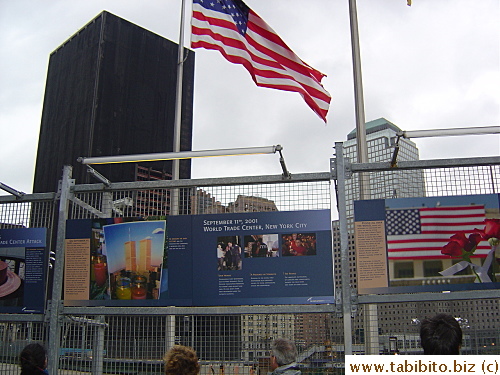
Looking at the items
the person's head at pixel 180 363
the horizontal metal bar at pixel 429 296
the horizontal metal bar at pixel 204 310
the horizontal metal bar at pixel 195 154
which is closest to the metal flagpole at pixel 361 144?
the horizontal metal bar at pixel 429 296

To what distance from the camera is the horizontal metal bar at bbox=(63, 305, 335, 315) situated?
659 cm

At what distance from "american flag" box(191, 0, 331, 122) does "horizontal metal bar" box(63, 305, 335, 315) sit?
3.82m

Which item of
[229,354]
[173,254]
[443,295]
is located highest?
[173,254]

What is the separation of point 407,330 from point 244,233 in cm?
213

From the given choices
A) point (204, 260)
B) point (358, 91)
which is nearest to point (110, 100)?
point (358, 91)

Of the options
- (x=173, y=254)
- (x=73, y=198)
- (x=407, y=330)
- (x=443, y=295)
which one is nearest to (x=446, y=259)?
(x=443, y=295)

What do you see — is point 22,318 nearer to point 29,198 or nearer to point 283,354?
point 29,198

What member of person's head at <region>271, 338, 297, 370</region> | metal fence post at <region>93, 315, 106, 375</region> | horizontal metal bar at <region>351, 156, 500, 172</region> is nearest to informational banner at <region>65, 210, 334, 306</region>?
metal fence post at <region>93, 315, 106, 375</region>

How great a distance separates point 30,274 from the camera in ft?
25.5

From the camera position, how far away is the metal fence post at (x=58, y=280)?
23.2ft

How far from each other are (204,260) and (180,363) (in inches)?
117

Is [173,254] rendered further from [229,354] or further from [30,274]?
[30,274]

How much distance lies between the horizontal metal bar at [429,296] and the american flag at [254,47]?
12.4 feet

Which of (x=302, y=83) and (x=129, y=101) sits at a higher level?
(x=129, y=101)
